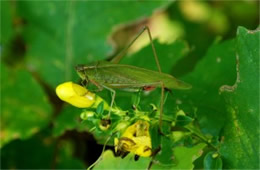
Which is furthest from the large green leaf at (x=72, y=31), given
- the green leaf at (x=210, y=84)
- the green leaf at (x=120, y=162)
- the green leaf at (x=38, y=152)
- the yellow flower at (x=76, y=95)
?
the yellow flower at (x=76, y=95)

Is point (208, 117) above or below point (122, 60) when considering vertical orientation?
below

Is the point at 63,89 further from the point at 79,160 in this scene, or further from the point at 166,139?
the point at 79,160

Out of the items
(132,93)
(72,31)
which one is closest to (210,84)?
(132,93)

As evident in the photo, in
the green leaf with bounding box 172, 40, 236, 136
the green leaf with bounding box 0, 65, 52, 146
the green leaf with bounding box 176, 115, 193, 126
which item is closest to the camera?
the green leaf with bounding box 176, 115, 193, 126

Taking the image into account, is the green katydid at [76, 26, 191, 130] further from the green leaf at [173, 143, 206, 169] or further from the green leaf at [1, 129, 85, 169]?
the green leaf at [1, 129, 85, 169]


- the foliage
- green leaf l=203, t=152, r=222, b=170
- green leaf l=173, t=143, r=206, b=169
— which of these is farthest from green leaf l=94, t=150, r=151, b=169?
green leaf l=203, t=152, r=222, b=170

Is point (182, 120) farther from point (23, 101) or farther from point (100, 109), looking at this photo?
point (23, 101)

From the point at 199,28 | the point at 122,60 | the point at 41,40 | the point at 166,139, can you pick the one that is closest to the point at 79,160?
the point at 122,60
